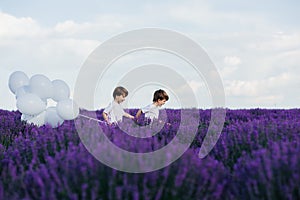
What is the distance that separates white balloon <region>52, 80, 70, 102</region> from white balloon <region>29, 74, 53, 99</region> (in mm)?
159

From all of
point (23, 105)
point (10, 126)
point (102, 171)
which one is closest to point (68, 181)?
point (102, 171)

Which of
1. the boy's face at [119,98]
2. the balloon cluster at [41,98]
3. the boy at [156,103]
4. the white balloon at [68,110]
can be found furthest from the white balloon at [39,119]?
the boy at [156,103]

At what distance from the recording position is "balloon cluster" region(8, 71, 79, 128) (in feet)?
21.6

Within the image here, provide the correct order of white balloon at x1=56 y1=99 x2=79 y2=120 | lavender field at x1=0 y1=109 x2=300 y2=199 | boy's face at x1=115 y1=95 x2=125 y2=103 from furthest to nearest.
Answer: boy's face at x1=115 y1=95 x2=125 y2=103 → white balloon at x1=56 y1=99 x2=79 y2=120 → lavender field at x1=0 y1=109 x2=300 y2=199

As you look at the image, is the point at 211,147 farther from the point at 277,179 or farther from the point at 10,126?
the point at 10,126

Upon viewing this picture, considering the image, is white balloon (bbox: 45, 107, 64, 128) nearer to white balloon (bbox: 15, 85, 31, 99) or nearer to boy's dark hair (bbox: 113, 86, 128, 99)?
white balloon (bbox: 15, 85, 31, 99)

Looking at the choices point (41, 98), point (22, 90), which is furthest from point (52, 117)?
point (22, 90)

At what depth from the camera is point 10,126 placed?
702 cm

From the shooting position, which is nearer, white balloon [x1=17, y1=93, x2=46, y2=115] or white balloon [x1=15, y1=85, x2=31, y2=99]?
white balloon [x1=17, y1=93, x2=46, y2=115]

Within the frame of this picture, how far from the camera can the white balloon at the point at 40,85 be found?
677cm

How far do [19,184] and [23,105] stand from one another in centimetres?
368

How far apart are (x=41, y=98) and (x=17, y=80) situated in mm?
663

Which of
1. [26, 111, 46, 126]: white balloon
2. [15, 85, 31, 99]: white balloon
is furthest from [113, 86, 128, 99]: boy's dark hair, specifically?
[15, 85, 31, 99]: white balloon

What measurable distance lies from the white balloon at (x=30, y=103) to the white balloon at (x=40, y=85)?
0.10m
